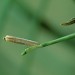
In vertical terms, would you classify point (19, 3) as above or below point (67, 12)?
above

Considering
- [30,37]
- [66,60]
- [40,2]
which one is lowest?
[66,60]

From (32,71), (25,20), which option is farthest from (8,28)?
(32,71)

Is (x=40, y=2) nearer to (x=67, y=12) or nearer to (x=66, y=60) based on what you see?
(x=67, y=12)

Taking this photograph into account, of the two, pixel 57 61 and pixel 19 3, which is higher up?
pixel 19 3

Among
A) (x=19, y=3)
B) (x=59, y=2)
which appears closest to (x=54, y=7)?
(x=59, y=2)

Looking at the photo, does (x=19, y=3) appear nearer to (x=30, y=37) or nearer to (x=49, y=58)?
(x=30, y=37)
